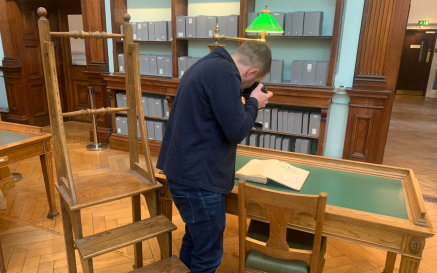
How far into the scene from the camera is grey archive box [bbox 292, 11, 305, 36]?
3561 millimetres

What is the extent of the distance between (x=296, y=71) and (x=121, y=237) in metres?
2.80

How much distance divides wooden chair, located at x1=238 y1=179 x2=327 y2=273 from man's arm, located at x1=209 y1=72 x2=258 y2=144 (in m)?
0.25

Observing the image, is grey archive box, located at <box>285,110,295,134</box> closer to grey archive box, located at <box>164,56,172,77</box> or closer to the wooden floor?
the wooden floor

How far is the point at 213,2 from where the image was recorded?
4.34 metres

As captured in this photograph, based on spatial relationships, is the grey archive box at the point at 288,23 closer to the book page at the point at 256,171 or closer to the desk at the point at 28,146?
the book page at the point at 256,171

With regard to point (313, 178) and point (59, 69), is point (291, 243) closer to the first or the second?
point (313, 178)

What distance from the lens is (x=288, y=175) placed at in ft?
6.03

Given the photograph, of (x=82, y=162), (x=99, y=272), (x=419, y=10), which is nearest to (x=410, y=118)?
(x=419, y=10)

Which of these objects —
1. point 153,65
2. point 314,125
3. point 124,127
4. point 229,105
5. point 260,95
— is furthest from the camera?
point 124,127


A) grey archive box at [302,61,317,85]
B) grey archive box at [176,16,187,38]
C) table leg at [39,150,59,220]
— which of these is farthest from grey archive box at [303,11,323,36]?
table leg at [39,150,59,220]

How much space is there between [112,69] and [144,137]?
350cm

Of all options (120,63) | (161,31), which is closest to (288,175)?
(161,31)

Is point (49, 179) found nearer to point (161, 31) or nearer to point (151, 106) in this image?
point (151, 106)

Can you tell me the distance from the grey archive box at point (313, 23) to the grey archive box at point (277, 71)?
1.41ft
